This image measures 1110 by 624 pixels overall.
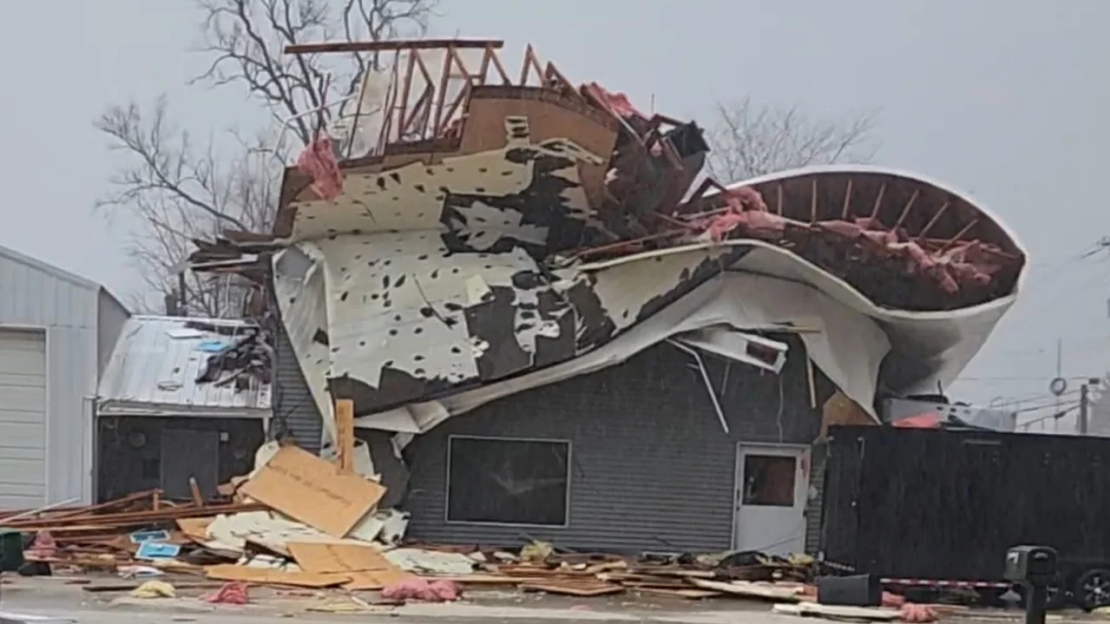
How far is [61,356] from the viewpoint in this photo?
1902cm

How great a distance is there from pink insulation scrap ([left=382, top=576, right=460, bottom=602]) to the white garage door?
7.65 m

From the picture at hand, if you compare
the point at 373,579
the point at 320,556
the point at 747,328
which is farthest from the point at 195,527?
the point at 747,328

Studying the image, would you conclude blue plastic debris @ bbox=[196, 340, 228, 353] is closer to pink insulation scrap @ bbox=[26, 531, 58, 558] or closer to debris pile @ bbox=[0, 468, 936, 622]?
debris pile @ bbox=[0, 468, 936, 622]

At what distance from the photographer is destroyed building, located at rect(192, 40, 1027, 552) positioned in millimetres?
17031

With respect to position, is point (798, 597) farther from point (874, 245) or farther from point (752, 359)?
point (874, 245)

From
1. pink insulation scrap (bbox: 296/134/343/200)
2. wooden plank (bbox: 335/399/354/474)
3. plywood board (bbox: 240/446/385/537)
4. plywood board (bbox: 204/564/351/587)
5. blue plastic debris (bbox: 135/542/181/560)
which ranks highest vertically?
pink insulation scrap (bbox: 296/134/343/200)

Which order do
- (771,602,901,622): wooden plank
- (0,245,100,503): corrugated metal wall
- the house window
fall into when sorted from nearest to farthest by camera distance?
(771,602,901,622): wooden plank, the house window, (0,245,100,503): corrugated metal wall

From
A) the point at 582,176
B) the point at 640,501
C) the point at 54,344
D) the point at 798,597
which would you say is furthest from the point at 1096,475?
the point at 54,344

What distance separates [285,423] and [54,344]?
12.2ft

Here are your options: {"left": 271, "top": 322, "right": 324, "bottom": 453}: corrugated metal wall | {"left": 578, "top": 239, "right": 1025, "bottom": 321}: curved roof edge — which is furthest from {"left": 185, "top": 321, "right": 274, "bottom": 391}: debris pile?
{"left": 578, "top": 239, "right": 1025, "bottom": 321}: curved roof edge

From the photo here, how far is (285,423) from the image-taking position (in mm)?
18656

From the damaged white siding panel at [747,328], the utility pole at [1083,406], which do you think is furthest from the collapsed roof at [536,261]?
the utility pole at [1083,406]

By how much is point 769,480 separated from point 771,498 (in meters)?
0.26

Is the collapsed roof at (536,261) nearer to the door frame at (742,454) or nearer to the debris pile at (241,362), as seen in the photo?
the door frame at (742,454)
